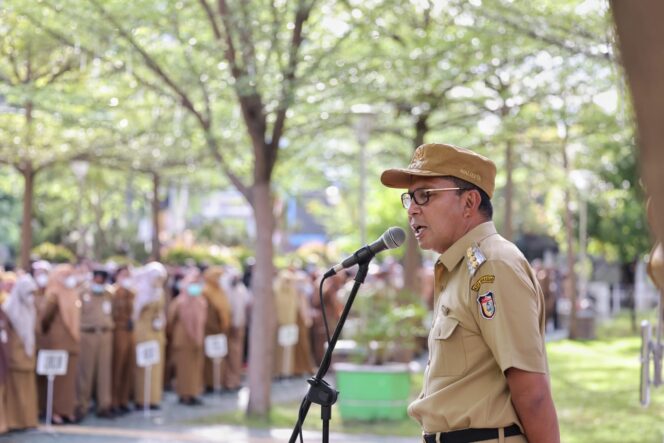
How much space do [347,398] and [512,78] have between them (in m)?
5.11

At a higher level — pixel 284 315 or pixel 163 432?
pixel 284 315

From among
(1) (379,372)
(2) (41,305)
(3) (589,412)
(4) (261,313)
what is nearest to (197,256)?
(4) (261,313)

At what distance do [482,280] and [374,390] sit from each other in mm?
9676

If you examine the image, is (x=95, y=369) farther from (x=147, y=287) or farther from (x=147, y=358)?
(x=147, y=287)

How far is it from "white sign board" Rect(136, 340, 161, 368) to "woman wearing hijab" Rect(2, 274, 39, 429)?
72.2 inches

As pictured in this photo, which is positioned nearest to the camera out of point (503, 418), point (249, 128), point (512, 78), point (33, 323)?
point (503, 418)

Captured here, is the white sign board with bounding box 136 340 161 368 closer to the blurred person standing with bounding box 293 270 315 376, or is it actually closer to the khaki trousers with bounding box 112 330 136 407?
the khaki trousers with bounding box 112 330 136 407

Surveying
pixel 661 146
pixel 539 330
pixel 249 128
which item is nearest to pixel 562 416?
pixel 249 128

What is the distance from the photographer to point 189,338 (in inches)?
617

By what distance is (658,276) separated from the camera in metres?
3.93

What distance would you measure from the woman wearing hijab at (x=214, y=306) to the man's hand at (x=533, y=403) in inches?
524

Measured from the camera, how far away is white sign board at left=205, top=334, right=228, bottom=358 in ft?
52.2

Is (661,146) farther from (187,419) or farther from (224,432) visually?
(187,419)

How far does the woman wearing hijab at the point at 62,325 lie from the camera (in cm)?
1259
